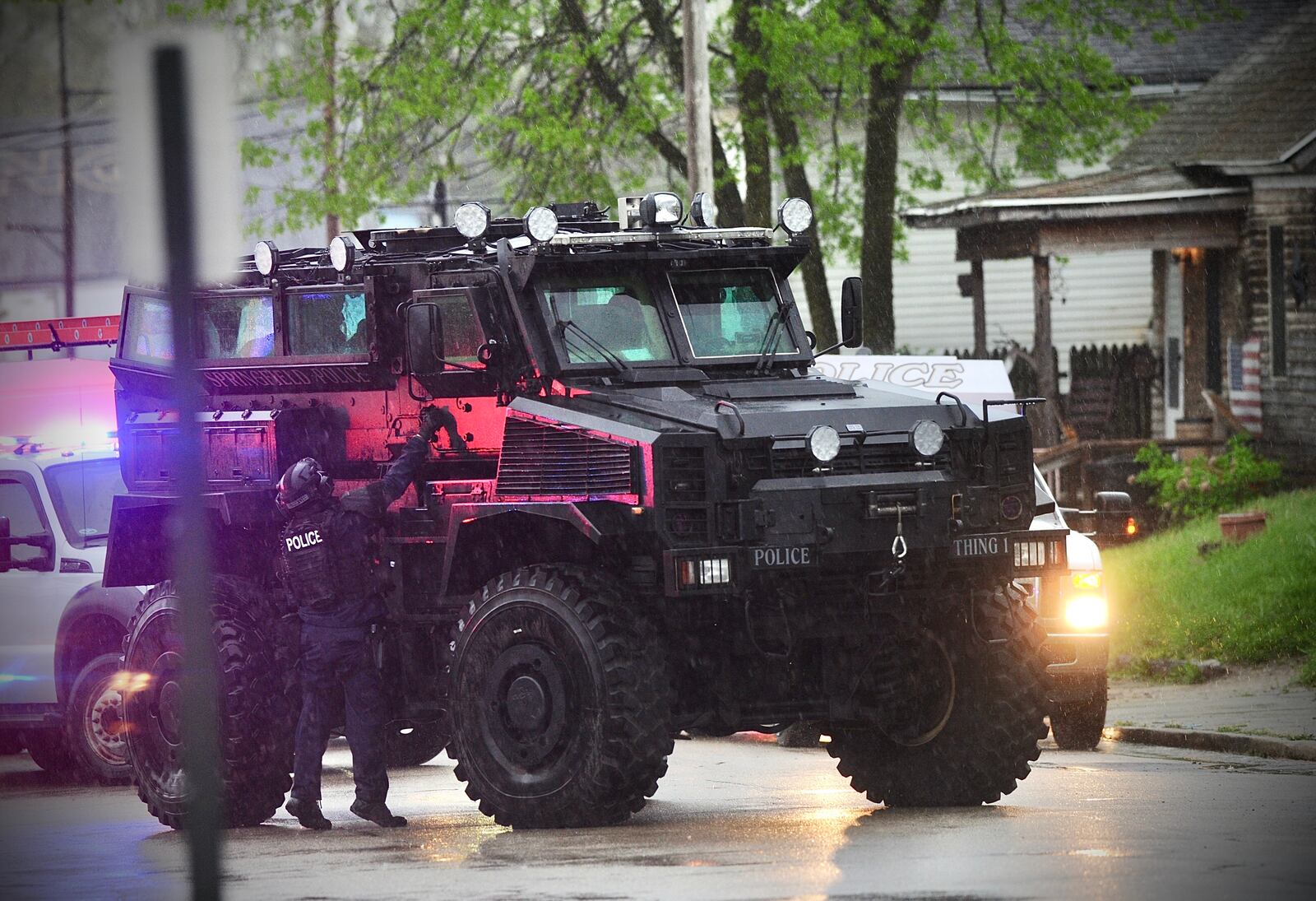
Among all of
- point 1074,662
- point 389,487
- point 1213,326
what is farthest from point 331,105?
point 389,487

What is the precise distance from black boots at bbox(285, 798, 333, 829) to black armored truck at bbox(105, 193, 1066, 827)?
59cm

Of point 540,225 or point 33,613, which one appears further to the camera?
point 33,613

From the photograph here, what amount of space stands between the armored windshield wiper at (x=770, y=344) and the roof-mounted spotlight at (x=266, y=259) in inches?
117

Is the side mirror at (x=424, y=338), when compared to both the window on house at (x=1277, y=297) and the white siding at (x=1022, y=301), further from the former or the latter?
the white siding at (x=1022, y=301)

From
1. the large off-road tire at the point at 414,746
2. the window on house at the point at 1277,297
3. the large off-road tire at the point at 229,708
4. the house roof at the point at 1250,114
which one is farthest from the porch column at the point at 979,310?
the large off-road tire at the point at 229,708

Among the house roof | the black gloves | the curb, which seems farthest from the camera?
the house roof

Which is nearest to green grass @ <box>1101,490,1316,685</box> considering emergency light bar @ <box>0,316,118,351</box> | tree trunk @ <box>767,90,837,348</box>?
tree trunk @ <box>767,90,837,348</box>

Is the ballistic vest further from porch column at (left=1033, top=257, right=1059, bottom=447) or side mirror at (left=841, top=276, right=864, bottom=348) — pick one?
porch column at (left=1033, top=257, right=1059, bottom=447)

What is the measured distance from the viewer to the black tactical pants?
1134cm

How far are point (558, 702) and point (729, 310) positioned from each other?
276 centimetres

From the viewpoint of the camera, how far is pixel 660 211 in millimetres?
11922

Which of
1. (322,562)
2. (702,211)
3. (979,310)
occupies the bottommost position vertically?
(322,562)

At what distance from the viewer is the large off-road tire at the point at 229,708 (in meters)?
11.9

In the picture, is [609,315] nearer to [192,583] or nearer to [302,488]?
[302,488]
